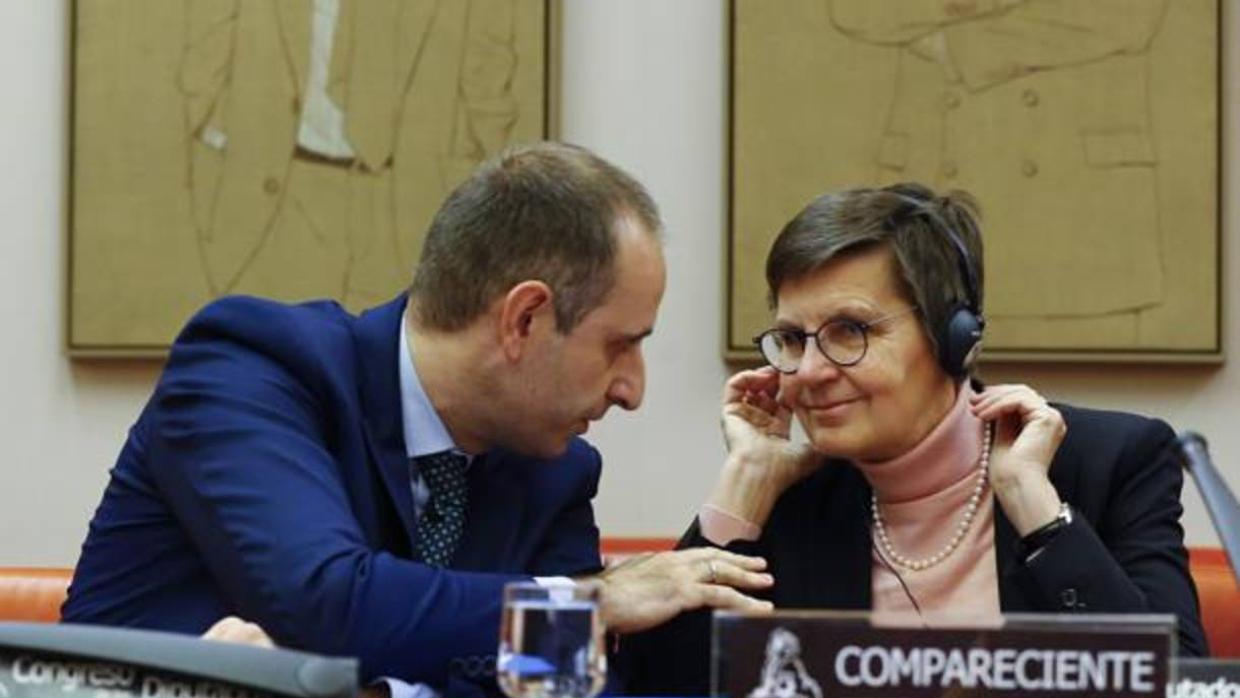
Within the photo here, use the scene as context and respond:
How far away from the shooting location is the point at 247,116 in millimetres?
3754

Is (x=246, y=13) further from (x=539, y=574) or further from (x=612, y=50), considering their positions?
(x=539, y=574)

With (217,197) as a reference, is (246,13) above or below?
above

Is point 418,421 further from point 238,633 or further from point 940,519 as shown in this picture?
point 940,519

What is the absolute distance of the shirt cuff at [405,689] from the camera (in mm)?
2096

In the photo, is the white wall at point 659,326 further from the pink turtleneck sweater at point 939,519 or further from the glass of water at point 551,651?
the glass of water at point 551,651

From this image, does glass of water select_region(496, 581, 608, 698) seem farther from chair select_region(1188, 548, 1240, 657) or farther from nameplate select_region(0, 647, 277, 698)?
chair select_region(1188, 548, 1240, 657)

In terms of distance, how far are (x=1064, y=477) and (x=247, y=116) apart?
1748 mm

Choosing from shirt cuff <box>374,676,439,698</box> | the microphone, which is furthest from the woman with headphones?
the microphone

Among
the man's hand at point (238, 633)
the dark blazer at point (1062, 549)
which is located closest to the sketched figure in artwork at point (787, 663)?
the man's hand at point (238, 633)

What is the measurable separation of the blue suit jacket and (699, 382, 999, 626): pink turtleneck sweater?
1.40 feet

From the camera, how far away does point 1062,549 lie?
249 centimetres

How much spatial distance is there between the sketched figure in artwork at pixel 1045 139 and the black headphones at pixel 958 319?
90 centimetres

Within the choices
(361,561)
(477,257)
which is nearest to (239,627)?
(361,561)

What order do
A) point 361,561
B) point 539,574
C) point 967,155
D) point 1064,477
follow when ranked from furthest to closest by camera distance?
point 967,155, point 1064,477, point 539,574, point 361,561
